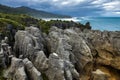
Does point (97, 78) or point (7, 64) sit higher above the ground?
point (7, 64)

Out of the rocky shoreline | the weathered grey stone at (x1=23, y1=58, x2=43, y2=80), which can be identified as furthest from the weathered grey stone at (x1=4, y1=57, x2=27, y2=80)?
the weathered grey stone at (x1=23, y1=58, x2=43, y2=80)

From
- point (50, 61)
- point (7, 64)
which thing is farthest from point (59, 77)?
point (7, 64)

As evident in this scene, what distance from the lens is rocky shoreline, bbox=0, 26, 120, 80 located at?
56.0m

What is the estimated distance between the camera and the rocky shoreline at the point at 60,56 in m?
56.0

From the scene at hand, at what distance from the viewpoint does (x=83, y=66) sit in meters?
74.2

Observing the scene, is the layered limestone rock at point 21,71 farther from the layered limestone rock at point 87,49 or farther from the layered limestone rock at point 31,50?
the layered limestone rock at point 87,49

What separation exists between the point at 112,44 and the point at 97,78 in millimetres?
23893

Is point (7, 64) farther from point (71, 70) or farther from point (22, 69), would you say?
point (71, 70)

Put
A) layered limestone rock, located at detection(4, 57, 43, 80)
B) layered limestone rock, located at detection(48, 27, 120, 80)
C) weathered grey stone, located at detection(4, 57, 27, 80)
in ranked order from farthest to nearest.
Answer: layered limestone rock, located at detection(48, 27, 120, 80) → layered limestone rock, located at detection(4, 57, 43, 80) → weathered grey stone, located at detection(4, 57, 27, 80)

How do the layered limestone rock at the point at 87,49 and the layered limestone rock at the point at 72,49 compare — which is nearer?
the layered limestone rock at the point at 72,49

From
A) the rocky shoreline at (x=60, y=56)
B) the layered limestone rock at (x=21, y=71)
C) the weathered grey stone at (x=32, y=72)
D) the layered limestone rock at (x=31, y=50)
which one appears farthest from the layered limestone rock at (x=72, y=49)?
the layered limestone rock at (x=21, y=71)

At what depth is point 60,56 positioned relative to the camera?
6800 centimetres

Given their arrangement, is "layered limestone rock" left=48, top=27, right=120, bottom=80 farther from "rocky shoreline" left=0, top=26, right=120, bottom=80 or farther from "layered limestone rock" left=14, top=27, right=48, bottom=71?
"layered limestone rock" left=14, top=27, right=48, bottom=71

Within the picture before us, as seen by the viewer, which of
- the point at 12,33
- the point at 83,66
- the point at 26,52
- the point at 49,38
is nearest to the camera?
the point at 26,52
